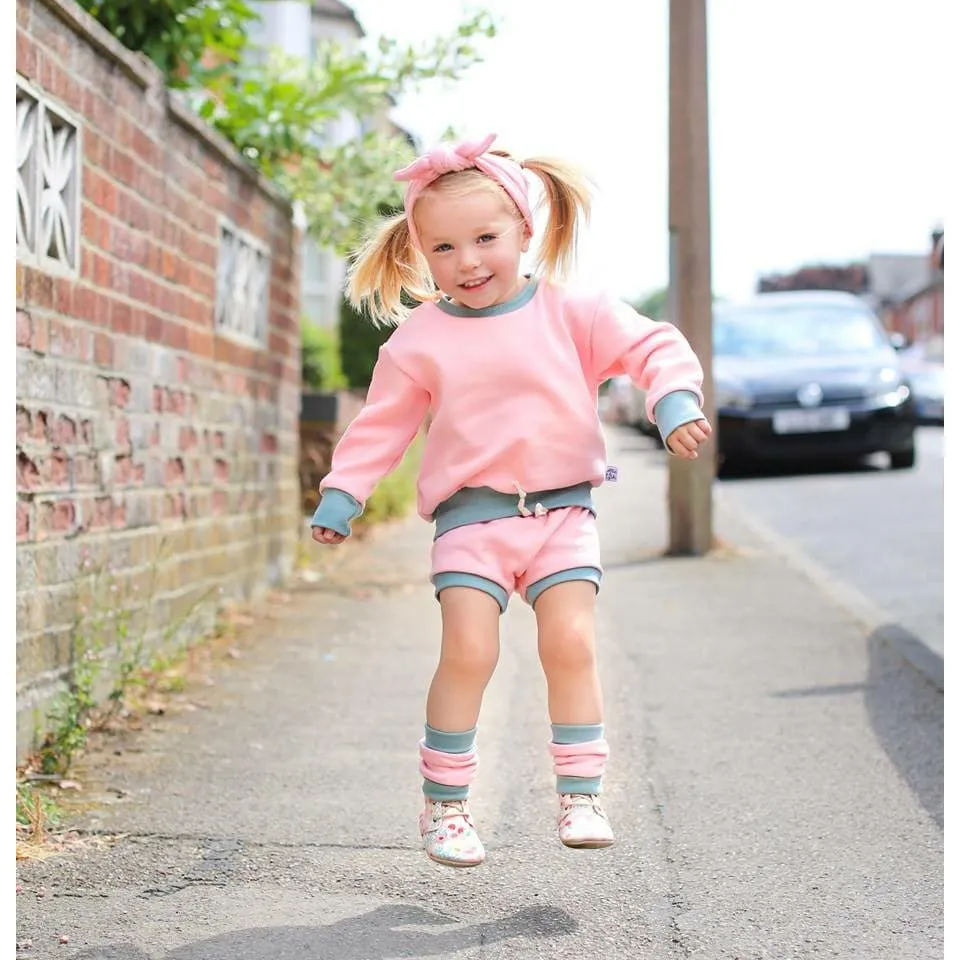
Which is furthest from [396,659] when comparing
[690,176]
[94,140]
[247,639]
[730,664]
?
[690,176]

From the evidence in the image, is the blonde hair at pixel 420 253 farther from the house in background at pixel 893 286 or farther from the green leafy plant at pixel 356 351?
the house in background at pixel 893 286

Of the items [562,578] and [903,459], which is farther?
[903,459]

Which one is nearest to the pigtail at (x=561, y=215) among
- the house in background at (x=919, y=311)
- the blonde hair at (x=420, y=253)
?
the blonde hair at (x=420, y=253)

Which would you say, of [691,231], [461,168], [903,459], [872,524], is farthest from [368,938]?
[903,459]

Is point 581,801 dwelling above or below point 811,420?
below

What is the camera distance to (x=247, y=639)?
6586 millimetres

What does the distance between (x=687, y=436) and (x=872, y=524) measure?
838 cm

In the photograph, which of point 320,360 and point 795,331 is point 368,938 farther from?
point 320,360

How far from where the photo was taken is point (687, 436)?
303 centimetres

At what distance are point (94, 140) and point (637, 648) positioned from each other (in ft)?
9.93

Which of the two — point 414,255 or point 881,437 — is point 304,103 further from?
point 881,437

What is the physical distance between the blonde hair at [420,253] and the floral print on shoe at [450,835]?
1052mm

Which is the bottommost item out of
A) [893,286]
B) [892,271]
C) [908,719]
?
[908,719]

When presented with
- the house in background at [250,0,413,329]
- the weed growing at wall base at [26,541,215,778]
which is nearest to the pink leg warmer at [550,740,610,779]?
the weed growing at wall base at [26,541,215,778]
